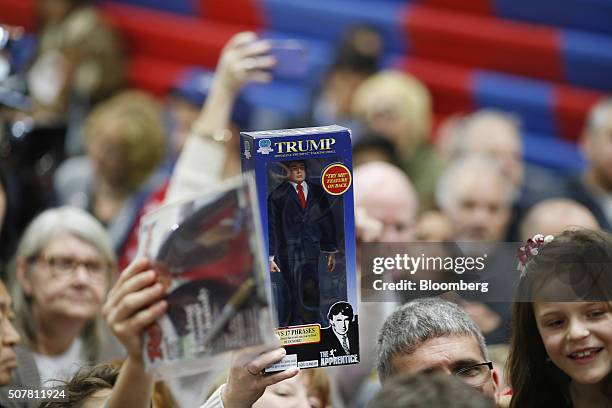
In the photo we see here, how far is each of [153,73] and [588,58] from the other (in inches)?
114

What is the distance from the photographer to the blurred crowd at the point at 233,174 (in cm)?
205

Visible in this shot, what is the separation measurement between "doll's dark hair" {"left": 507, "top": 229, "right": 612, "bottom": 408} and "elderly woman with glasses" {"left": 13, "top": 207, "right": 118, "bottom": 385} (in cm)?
86

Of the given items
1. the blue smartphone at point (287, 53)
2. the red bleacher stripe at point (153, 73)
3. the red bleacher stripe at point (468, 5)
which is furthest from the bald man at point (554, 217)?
the red bleacher stripe at point (153, 73)

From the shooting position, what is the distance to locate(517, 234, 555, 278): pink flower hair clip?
2129 millimetres

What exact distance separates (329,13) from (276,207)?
5050 mm

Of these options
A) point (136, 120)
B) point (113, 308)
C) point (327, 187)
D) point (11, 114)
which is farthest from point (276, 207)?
point (136, 120)

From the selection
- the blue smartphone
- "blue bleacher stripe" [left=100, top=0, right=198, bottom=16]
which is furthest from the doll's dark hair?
"blue bleacher stripe" [left=100, top=0, right=198, bottom=16]

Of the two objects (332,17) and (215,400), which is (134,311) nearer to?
(215,400)

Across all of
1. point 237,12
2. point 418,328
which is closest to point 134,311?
point 418,328

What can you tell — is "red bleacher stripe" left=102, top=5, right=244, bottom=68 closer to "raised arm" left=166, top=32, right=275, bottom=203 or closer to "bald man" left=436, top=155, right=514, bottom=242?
"bald man" left=436, top=155, right=514, bottom=242

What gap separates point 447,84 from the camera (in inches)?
258

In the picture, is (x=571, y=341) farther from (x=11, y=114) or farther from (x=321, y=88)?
(x=321, y=88)

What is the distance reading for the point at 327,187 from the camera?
202 centimetres

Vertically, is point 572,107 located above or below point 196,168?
above
